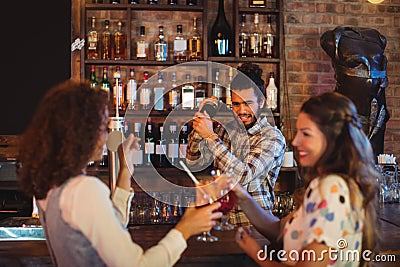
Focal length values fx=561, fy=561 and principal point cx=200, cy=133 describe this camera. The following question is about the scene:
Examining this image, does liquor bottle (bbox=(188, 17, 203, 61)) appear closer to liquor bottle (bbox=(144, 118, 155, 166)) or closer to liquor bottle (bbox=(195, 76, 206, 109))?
liquor bottle (bbox=(195, 76, 206, 109))

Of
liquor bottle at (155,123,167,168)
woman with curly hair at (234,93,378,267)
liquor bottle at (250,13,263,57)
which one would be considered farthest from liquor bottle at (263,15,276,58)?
woman with curly hair at (234,93,378,267)

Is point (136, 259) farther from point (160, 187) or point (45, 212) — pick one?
point (160, 187)

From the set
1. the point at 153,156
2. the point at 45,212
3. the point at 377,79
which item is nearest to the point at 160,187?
the point at 153,156

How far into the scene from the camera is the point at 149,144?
361cm

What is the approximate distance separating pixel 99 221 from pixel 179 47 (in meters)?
2.50

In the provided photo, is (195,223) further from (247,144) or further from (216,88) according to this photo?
(216,88)

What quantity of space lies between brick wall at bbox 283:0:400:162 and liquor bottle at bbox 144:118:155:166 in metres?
0.93

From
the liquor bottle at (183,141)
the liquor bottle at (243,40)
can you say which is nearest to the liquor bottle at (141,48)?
the liquor bottle at (183,141)

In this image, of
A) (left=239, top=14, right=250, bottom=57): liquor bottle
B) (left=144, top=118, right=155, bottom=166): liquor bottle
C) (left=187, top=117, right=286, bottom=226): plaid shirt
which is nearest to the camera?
(left=187, top=117, right=286, bottom=226): plaid shirt

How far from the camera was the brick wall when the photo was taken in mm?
3922

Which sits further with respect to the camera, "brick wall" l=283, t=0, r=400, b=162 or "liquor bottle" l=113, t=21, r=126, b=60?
"brick wall" l=283, t=0, r=400, b=162

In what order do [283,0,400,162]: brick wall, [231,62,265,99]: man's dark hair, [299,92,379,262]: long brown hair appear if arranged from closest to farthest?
[299,92,379,262]: long brown hair < [231,62,265,99]: man's dark hair < [283,0,400,162]: brick wall

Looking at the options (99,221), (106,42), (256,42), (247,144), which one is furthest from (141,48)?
(99,221)

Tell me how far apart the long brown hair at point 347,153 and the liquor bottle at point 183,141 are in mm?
2187
